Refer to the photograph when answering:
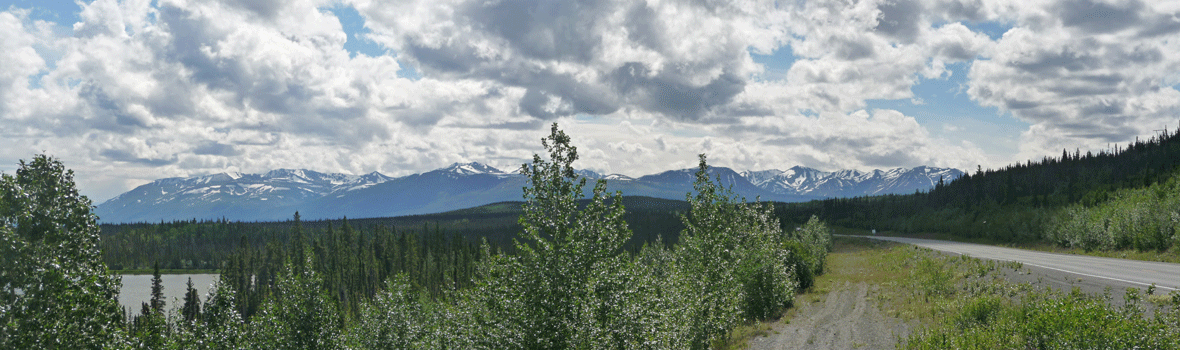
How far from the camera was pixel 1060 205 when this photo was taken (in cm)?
8638

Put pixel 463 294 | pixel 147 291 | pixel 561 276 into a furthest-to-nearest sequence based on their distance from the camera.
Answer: pixel 147 291 < pixel 463 294 < pixel 561 276

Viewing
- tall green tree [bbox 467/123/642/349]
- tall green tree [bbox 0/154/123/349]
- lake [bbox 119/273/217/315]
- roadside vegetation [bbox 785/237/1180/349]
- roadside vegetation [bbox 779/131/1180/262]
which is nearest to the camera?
roadside vegetation [bbox 785/237/1180/349]

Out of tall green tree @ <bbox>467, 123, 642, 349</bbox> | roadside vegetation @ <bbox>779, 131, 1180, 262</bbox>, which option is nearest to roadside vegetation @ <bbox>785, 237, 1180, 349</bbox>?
tall green tree @ <bbox>467, 123, 642, 349</bbox>

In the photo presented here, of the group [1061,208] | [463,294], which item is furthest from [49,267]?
[1061,208]

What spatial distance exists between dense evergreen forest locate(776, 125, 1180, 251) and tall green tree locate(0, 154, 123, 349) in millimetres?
58234

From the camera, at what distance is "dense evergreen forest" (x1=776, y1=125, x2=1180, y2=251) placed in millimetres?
46469

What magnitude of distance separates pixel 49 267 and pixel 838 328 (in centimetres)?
2930

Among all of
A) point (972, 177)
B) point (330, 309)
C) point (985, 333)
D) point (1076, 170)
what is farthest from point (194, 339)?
point (972, 177)

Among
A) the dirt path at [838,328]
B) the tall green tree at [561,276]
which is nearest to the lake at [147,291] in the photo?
the dirt path at [838,328]

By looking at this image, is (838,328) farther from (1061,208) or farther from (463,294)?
(1061,208)

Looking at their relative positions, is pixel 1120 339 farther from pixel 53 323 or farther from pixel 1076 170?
pixel 1076 170

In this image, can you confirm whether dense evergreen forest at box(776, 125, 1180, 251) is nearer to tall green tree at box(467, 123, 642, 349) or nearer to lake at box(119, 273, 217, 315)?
tall green tree at box(467, 123, 642, 349)

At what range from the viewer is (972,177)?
160500 mm

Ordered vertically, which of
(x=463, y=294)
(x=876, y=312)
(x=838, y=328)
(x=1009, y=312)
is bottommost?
(x=838, y=328)
